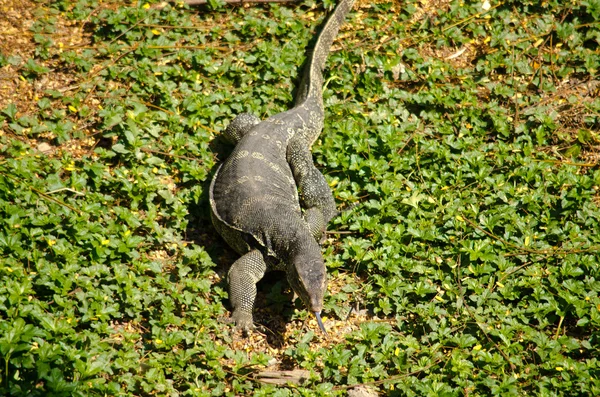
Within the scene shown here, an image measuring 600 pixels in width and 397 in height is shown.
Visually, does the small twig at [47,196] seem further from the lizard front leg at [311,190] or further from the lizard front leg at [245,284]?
the lizard front leg at [311,190]

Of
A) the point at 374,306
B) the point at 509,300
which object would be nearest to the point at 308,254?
the point at 374,306

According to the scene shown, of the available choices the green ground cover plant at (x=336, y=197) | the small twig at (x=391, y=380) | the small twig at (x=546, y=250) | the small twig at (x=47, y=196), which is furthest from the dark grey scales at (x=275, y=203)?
the small twig at (x=546, y=250)

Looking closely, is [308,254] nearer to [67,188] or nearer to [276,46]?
[67,188]

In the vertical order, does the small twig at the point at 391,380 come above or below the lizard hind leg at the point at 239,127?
below

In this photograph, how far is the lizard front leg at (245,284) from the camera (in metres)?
5.94

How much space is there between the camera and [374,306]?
6180mm

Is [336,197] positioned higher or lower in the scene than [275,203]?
lower

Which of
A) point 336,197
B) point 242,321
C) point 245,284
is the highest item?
point 336,197

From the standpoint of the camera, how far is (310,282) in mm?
5758

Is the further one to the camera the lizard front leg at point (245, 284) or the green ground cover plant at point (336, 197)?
the lizard front leg at point (245, 284)

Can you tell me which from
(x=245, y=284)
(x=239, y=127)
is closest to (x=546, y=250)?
(x=245, y=284)

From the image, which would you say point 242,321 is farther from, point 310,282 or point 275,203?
point 275,203

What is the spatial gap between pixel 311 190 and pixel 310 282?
1.49 metres

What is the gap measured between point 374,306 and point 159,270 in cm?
200
